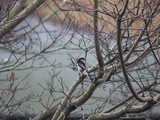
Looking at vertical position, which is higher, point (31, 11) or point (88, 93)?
point (31, 11)

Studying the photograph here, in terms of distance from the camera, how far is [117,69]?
4043 millimetres

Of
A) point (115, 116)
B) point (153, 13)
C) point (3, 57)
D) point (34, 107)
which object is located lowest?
point (115, 116)

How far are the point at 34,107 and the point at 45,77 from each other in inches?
39.7

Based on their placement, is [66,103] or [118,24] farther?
[66,103]

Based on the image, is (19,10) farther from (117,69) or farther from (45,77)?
(45,77)

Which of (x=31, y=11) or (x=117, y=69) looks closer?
(x=117, y=69)

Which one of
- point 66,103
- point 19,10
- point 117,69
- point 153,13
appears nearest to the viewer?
point 153,13

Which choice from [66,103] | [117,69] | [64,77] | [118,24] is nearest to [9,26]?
[66,103]

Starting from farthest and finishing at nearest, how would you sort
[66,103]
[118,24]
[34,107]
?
[34,107] → [66,103] → [118,24]

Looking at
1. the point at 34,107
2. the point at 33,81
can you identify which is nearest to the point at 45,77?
the point at 33,81

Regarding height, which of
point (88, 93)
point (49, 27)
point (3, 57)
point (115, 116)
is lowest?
point (115, 116)

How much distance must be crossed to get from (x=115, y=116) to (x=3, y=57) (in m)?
5.81

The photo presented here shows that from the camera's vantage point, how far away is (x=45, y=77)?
877cm

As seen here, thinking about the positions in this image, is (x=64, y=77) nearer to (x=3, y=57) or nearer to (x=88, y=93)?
(x=3, y=57)
